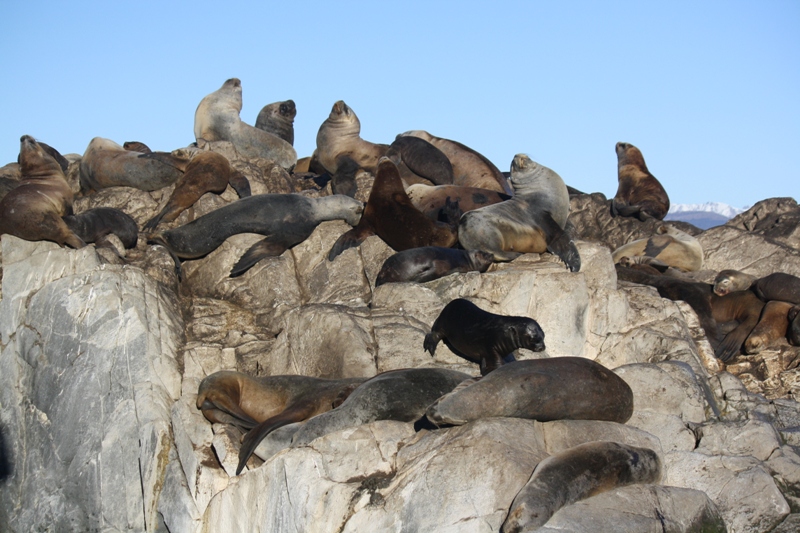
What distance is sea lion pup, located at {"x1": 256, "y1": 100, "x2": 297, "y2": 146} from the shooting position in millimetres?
17281

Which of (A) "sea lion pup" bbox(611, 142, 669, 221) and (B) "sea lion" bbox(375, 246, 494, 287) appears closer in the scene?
(B) "sea lion" bbox(375, 246, 494, 287)

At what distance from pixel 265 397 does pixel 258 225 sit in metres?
3.53

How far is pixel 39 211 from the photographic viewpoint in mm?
10719

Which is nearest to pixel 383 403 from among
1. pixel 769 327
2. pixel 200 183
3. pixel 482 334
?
pixel 482 334

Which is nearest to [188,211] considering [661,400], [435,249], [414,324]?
[435,249]

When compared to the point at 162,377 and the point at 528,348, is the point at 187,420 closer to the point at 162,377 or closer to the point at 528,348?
the point at 162,377

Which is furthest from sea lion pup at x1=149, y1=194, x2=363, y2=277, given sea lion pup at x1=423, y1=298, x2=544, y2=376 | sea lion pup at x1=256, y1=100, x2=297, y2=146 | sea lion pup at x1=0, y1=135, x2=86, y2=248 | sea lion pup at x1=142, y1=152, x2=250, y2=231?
sea lion pup at x1=256, y1=100, x2=297, y2=146

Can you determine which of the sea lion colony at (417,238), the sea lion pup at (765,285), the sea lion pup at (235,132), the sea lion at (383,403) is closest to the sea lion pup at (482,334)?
the sea lion colony at (417,238)

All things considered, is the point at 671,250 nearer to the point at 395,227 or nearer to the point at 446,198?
the point at 446,198

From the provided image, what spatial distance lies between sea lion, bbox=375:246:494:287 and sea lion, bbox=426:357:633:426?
11.2 ft

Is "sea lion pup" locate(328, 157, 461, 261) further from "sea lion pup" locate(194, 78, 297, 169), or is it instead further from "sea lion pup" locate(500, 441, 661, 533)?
"sea lion pup" locate(500, 441, 661, 533)

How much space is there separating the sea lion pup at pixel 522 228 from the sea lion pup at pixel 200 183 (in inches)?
121

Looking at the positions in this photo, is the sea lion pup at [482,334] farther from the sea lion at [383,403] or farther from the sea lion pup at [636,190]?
the sea lion pup at [636,190]

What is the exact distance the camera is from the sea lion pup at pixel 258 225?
11.3 m
